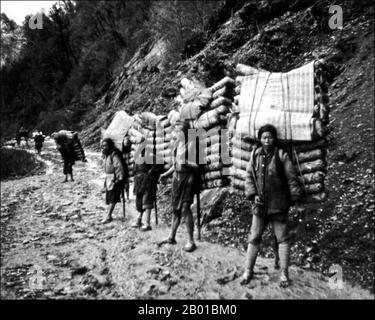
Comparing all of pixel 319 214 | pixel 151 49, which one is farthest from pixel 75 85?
pixel 319 214

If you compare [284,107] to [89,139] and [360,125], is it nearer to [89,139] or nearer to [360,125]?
[360,125]

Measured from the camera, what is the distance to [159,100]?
16938 millimetres

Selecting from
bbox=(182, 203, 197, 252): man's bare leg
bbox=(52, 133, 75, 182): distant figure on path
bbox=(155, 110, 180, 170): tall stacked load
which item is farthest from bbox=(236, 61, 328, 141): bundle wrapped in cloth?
bbox=(52, 133, 75, 182): distant figure on path

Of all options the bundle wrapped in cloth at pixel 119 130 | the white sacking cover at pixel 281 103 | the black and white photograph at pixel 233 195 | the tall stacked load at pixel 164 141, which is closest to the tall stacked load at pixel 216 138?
the black and white photograph at pixel 233 195

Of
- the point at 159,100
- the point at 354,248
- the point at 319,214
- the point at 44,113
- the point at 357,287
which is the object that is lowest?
the point at 357,287

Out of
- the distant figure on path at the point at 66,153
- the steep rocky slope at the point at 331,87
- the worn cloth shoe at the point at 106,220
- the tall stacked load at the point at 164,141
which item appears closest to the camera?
the steep rocky slope at the point at 331,87

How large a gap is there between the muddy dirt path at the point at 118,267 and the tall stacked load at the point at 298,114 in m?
1.36

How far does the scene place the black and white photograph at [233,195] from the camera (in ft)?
16.3

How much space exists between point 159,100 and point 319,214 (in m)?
11.6

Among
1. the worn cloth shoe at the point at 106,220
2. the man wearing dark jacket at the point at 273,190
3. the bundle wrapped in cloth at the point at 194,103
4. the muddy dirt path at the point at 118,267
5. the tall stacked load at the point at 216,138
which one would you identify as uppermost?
the bundle wrapped in cloth at the point at 194,103

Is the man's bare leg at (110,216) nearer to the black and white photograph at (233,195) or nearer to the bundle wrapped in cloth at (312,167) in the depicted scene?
the black and white photograph at (233,195)

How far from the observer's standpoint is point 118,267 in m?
6.04

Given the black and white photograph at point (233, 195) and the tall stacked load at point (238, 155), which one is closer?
Answer: the black and white photograph at point (233, 195)

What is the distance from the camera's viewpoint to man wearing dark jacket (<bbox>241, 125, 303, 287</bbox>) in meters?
4.89
